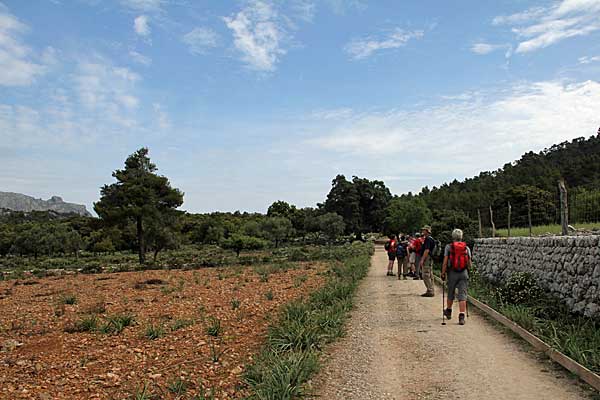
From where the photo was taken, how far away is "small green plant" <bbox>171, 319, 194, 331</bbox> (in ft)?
32.7

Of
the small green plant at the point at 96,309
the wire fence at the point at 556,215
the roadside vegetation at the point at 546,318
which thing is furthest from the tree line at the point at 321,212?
the small green plant at the point at 96,309

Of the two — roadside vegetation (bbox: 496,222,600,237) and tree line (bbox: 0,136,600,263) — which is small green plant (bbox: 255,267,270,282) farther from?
roadside vegetation (bbox: 496,222,600,237)

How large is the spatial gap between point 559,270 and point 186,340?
752 cm

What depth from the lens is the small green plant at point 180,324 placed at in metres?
9.95

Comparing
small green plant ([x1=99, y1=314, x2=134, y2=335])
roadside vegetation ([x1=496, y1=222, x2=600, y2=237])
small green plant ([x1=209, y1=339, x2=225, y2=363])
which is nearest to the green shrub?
roadside vegetation ([x1=496, y1=222, x2=600, y2=237])

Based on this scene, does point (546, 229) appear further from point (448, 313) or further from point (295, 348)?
point (295, 348)

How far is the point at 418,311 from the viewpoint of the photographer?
34.2 feet

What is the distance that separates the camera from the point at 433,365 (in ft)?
20.8

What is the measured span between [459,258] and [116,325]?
22.6ft

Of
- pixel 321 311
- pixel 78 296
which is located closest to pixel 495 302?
pixel 321 311

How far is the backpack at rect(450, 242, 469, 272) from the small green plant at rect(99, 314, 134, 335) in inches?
262

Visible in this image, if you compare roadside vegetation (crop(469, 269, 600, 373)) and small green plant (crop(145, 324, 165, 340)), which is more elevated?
roadside vegetation (crop(469, 269, 600, 373))

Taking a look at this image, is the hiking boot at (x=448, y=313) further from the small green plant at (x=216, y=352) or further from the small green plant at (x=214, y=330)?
the small green plant at (x=214, y=330)

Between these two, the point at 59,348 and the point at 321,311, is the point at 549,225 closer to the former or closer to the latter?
the point at 321,311
